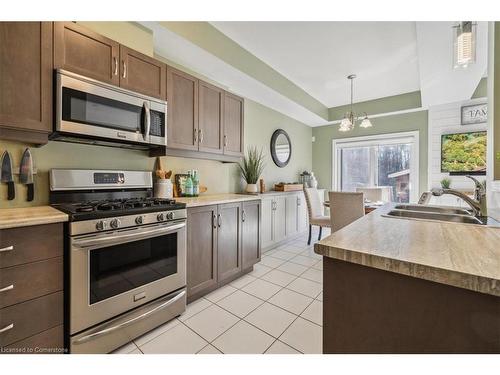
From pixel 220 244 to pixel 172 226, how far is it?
65 centimetres

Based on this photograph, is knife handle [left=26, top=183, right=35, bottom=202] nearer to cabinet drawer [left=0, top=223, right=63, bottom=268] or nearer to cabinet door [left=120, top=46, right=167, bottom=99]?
cabinet drawer [left=0, top=223, right=63, bottom=268]

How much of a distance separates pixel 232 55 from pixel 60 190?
213 cm

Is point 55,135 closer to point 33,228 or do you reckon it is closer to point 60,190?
point 60,190

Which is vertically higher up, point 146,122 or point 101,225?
point 146,122

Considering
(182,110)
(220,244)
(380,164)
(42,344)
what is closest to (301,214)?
(380,164)

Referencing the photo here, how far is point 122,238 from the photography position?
4.75ft

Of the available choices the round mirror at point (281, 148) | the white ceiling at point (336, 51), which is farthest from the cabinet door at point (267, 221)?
the white ceiling at point (336, 51)

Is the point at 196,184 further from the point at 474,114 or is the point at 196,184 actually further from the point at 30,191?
the point at 474,114

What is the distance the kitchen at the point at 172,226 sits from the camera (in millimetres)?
829

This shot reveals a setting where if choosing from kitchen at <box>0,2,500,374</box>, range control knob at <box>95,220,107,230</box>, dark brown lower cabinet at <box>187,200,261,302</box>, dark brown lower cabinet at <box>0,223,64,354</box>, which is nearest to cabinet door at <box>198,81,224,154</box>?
kitchen at <box>0,2,500,374</box>

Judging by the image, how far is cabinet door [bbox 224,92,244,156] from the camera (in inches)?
107

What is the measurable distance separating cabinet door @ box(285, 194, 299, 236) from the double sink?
2013 mm
